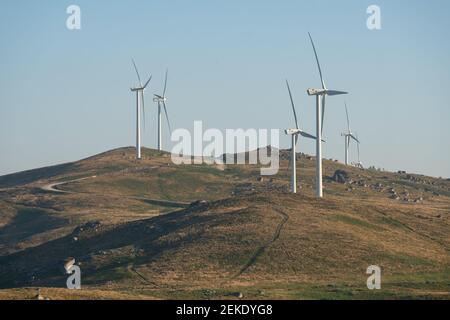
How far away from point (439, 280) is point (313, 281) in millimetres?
15631

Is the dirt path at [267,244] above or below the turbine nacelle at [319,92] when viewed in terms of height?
below

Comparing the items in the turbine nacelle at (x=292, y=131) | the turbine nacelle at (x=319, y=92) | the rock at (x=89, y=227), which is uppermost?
the turbine nacelle at (x=319, y=92)

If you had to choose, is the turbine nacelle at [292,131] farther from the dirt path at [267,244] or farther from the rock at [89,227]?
the rock at [89,227]

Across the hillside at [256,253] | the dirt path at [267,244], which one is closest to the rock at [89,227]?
the hillside at [256,253]

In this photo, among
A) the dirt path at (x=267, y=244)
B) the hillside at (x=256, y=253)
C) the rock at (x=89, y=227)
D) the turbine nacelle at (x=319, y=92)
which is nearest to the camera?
the hillside at (x=256, y=253)

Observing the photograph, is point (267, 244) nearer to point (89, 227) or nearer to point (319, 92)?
point (319, 92)

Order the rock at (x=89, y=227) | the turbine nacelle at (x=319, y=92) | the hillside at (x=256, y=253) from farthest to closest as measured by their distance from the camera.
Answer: the rock at (x=89, y=227) → the turbine nacelle at (x=319, y=92) → the hillside at (x=256, y=253)

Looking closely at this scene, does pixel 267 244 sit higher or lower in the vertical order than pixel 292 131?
lower

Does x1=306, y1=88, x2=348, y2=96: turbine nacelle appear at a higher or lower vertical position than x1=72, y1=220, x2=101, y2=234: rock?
higher

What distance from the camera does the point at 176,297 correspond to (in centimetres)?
9875

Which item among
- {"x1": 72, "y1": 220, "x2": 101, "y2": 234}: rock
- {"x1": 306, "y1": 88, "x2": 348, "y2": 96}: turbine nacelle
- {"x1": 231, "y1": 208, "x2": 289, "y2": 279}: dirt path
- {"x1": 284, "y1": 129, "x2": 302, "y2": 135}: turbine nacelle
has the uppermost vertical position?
{"x1": 306, "y1": 88, "x2": 348, "y2": 96}: turbine nacelle

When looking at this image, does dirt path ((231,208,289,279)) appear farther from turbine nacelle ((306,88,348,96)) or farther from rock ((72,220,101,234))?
rock ((72,220,101,234))

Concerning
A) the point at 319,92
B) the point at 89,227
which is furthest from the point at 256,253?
the point at 89,227

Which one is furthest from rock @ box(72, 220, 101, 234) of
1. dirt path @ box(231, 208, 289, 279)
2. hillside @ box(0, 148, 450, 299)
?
dirt path @ box(231, 208, 289, 279)
